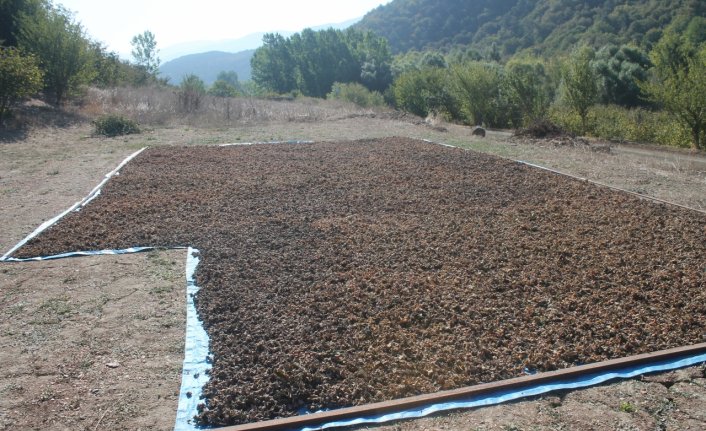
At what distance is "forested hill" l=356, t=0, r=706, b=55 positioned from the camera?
42.0 m

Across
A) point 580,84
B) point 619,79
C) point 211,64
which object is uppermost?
point 211,64

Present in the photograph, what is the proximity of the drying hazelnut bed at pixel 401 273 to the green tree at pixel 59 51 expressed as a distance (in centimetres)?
1030

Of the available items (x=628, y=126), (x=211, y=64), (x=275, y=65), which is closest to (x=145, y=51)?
(x=275, y=65)

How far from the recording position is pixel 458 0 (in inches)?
2901

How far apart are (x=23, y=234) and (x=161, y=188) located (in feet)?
7.01

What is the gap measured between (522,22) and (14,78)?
6024 centimetres

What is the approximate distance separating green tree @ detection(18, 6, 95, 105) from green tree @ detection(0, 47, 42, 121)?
2.56m

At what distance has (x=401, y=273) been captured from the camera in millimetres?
4586

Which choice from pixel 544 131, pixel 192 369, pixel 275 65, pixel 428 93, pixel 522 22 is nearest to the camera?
pixel 192 369

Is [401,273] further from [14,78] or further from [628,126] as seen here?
[628,126]

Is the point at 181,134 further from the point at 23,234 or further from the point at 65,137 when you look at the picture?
the point at 23,234

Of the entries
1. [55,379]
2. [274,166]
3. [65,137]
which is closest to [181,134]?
[65,137]

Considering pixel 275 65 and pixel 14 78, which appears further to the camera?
pixel 275 65

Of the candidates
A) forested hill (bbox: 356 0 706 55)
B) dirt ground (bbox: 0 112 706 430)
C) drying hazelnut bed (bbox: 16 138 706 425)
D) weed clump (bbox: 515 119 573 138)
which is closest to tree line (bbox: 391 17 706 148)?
weed clump (bbox: 515 119 573 138)
